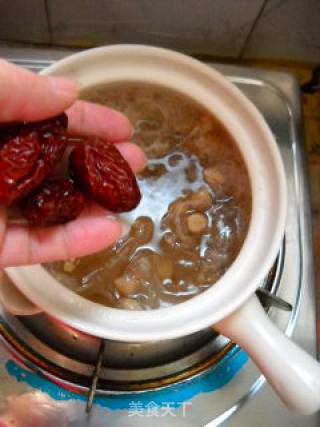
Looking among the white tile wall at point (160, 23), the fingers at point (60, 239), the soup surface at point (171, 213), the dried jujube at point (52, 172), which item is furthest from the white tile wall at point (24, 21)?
the fingers at point (60, 239)

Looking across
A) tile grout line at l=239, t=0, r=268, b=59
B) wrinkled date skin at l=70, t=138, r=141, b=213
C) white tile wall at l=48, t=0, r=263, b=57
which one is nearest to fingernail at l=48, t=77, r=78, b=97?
wrinkled date skin at l=70, t=138, r=141, b=213

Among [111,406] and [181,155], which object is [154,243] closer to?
[181,155]

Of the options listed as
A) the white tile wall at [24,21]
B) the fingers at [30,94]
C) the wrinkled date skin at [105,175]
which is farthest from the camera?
the white tile wall at [24,21]

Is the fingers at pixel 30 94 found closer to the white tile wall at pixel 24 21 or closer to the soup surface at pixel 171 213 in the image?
the soup surface at pixel 171 213

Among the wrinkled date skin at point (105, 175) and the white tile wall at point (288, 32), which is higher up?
the white tile wall at point (288, 32)

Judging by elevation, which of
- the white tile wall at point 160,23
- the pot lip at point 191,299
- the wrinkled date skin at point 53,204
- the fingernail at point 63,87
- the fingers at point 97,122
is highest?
the fingernail at point 63,87

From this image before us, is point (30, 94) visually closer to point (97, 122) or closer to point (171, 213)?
point (97, 122)

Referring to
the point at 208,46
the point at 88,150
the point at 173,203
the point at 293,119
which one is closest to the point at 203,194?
the point at 173,203
